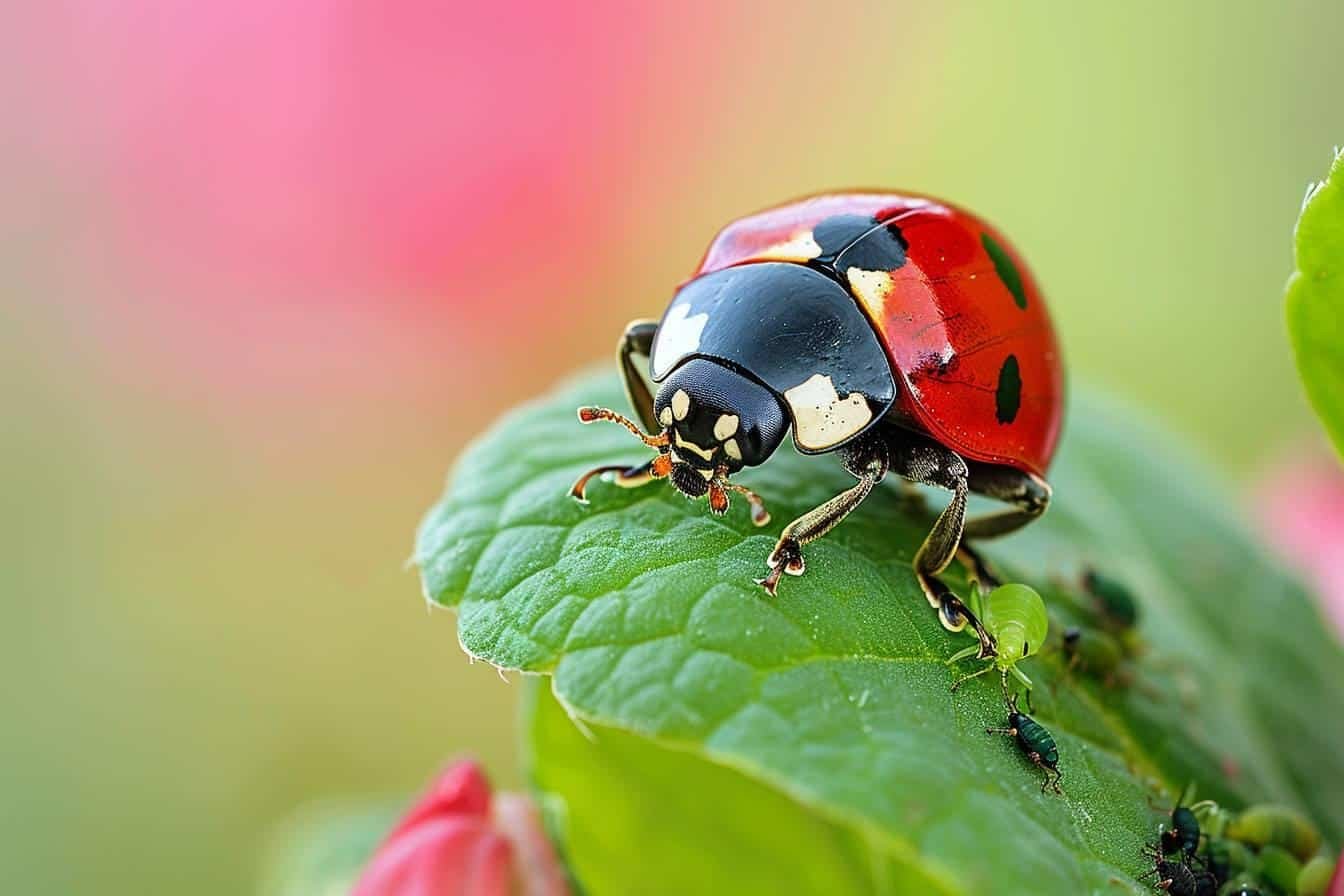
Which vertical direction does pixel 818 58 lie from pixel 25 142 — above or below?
below

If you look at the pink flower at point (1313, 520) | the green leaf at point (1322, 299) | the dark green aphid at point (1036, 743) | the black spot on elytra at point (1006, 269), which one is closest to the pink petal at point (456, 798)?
the dark green aphid at point (1036, 743)

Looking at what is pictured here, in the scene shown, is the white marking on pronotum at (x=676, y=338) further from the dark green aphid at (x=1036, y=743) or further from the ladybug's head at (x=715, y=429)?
the dark green aphid at (x=1036, y=743)

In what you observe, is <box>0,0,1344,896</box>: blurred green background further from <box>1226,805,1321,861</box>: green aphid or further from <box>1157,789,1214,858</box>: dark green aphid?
<box>1157,789,1214,858</box>: dark green aphid

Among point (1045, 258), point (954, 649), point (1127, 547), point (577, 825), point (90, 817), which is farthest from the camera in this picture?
point (1045, 258)

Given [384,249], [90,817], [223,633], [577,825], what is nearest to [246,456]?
[223,633]

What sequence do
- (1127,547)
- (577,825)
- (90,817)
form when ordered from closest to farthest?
(577,825) < (1127,547) < (90,817)

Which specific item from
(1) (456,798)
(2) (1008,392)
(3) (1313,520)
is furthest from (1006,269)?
(3) (1313,520)

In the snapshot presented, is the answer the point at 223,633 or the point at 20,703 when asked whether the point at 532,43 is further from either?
the point at 20,703
